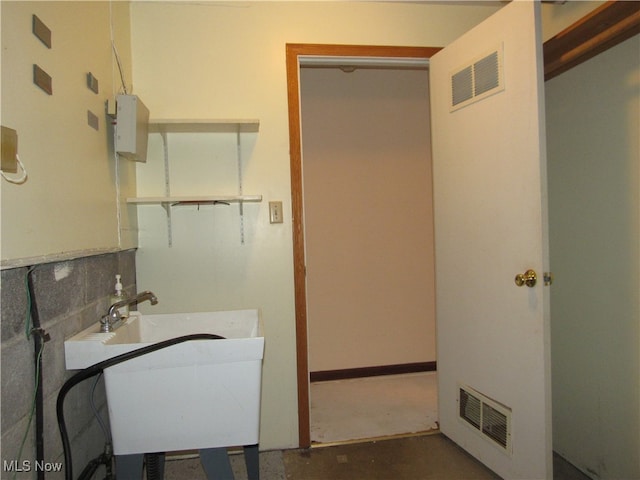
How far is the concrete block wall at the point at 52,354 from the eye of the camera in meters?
0.93

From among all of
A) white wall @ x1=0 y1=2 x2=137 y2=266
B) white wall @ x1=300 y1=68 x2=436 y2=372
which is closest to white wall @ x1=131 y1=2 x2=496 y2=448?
white wall @ x1=0 y1=2 x2=137 y2=266

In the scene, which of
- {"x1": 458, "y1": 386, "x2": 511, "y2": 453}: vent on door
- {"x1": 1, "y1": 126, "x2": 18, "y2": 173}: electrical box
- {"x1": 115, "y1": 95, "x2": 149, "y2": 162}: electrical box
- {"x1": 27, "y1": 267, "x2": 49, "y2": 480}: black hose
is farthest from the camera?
{"x1": 458, "y1": 386, "x2": 511, "y2": 453}: vent on door

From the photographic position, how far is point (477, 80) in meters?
1.67

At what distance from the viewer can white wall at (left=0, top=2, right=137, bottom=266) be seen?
95cm

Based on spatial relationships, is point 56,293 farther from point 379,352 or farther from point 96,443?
point 379,352

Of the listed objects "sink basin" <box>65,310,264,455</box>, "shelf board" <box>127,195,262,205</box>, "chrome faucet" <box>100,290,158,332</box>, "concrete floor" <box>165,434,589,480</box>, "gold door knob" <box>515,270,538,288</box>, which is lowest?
"concrete floor" <box>165,434,589,480</box>

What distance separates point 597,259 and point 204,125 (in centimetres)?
188

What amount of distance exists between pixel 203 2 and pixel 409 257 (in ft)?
7.13

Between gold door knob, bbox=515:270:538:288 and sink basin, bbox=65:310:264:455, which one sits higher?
gold door knob, bbox=515:270:538:288

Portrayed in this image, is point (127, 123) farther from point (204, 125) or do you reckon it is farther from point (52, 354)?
point (52, 354)

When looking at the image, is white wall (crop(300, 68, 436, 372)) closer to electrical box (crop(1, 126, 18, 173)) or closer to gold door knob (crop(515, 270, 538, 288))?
gold door knob (crop(515, 270, 538, 288))

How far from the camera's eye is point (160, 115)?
188cm

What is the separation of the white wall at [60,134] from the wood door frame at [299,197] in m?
0.80

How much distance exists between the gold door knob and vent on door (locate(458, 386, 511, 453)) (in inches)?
22.1
